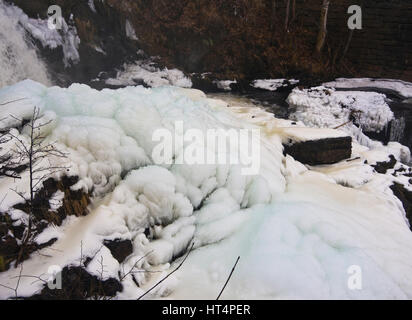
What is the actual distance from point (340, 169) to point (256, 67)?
6.58 metres

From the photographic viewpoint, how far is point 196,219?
3.51 m

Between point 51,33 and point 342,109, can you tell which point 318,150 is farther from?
point 51,33

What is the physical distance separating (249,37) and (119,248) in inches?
405

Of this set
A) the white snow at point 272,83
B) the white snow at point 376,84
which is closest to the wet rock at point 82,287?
the white snow at point 272,83

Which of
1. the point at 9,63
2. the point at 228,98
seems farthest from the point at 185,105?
the point at 9,63

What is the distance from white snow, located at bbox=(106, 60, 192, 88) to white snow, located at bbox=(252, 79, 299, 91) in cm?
236

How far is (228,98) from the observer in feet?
30.7

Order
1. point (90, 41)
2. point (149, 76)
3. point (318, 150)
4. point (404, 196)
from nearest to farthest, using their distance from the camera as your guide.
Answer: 1. point (404, 196)
2. point (318, 150)
3. point (90, 41)
4. point (149, 76)

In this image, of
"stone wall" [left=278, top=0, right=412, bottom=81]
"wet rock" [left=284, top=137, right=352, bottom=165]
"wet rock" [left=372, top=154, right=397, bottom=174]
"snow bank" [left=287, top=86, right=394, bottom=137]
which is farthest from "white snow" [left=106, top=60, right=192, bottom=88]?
"wet rock" [left=372, top=154, right=397, bottom=174]

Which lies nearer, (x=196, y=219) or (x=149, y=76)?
(x=196, y=219)

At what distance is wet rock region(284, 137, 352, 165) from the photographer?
17.7 feet

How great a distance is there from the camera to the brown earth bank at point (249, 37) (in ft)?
34.1

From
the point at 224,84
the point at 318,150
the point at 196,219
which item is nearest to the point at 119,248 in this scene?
the point at 196,219

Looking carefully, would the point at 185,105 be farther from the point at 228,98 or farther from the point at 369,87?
the point at 369,87
